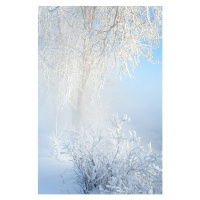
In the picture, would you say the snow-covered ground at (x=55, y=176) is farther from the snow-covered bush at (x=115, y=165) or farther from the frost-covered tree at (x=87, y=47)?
the frost-covered tree at (x=87, y=47)

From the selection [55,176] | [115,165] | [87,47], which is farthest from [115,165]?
[87,47]

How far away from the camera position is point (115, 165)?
168 cm

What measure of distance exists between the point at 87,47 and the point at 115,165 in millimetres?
1796

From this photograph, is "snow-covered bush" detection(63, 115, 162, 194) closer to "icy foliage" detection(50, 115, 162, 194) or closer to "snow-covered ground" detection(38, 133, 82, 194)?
"icy foliage" detection(50, 115, 162, 194)

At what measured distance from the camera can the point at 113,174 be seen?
66.9 inches

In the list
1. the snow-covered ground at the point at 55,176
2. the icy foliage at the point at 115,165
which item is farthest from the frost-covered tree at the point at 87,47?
the icy foliage at the point at 115,165

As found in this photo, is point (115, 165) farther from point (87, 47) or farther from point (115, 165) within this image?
point (87, 47)

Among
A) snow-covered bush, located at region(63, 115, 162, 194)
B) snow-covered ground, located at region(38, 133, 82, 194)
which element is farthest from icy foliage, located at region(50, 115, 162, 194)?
snow-covered ground, located at region(38, 133, 82, 194)

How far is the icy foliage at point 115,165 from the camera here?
164 cm

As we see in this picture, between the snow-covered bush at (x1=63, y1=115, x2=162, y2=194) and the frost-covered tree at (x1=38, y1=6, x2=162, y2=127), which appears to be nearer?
the snow-covered bush at (x1=63, y1=115, x2=162, y2=194)

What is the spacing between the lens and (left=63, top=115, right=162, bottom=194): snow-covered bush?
1.64m

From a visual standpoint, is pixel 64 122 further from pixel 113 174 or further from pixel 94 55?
pixel 113 174
